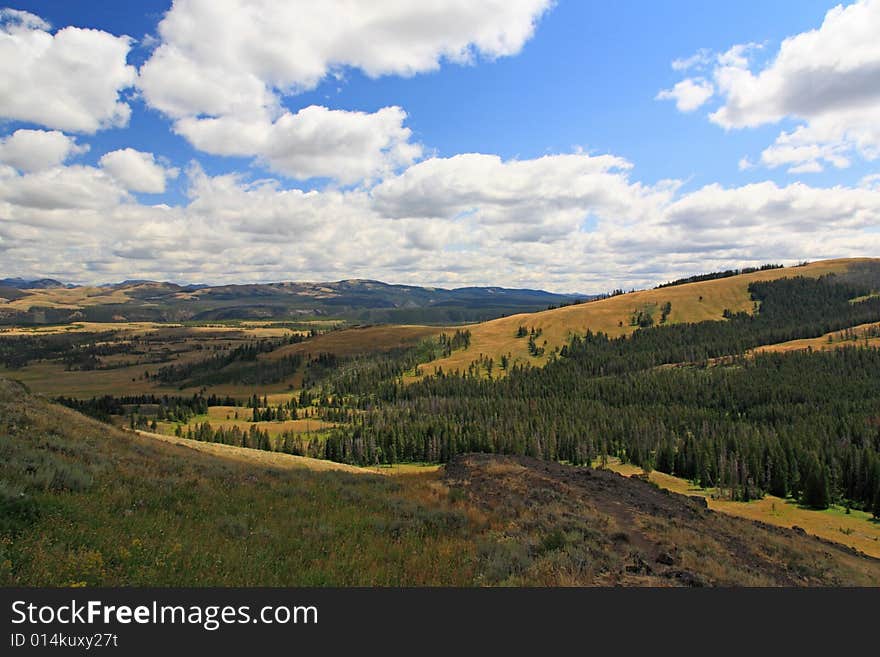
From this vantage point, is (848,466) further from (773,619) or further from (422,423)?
(773,619)

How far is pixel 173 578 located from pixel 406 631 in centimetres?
537

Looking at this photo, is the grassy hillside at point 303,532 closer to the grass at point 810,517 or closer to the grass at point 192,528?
the grass at point 192,528

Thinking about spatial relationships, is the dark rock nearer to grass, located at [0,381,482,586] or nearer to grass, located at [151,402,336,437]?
grass, located at [0,381,482,586]

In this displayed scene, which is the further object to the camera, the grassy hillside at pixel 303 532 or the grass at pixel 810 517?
the grass at pixel 810 517

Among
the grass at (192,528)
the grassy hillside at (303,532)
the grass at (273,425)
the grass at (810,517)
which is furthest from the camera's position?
the grass at (273,425)

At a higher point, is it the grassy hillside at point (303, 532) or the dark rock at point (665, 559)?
the grassy hillside at point (303, 532)

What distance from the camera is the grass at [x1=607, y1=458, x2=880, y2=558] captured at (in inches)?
3044

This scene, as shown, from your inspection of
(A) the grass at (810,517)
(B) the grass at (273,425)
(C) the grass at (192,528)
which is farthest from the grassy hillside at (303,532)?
(B) the grass at (273,425)

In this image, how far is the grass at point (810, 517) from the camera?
77312mm

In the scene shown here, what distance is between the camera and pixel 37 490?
12875 millimetres

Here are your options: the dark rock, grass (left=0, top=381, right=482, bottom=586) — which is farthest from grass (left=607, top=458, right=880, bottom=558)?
grass (left=0, top=381, right=482, bottom=586)

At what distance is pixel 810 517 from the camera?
93812mm

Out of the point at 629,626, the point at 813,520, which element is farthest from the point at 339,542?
the point at 813,520

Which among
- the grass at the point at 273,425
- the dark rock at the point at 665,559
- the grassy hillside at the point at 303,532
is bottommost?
the grass at the point at 273,425
